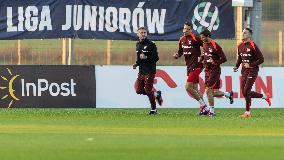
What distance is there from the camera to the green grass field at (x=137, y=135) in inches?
573

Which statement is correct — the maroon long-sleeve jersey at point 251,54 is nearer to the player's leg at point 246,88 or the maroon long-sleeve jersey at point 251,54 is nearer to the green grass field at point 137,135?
the player's leg at point 246,88

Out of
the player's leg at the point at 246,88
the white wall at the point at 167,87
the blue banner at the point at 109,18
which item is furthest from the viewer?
the blue banner at the point at 109,18

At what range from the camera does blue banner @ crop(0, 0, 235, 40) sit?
2948 centimetres

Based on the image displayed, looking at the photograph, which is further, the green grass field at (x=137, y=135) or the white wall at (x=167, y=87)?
the white wall at (x=167, y=87)

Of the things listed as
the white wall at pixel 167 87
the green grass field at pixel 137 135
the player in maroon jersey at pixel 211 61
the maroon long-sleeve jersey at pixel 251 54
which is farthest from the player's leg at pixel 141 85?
the maroon long-sleeve jersey at pixel 251 54

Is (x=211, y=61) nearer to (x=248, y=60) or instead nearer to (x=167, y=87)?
(x=248, y=60)

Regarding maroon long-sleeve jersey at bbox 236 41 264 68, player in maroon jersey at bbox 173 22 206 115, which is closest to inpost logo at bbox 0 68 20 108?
player in maroon jersey at bbox 173 22 206 115

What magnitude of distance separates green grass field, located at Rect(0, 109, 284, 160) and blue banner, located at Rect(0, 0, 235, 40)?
3504 millimetres

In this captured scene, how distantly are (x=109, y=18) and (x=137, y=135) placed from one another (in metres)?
12.1

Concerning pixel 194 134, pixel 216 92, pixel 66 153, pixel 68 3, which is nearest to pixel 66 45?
pixel 68 3

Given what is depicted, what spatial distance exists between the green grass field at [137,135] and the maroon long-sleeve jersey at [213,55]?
1.18 meters

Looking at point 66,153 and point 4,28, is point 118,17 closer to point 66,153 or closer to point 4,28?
point 4,28

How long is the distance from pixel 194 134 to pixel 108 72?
10.3 metres

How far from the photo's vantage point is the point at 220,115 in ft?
83.6
